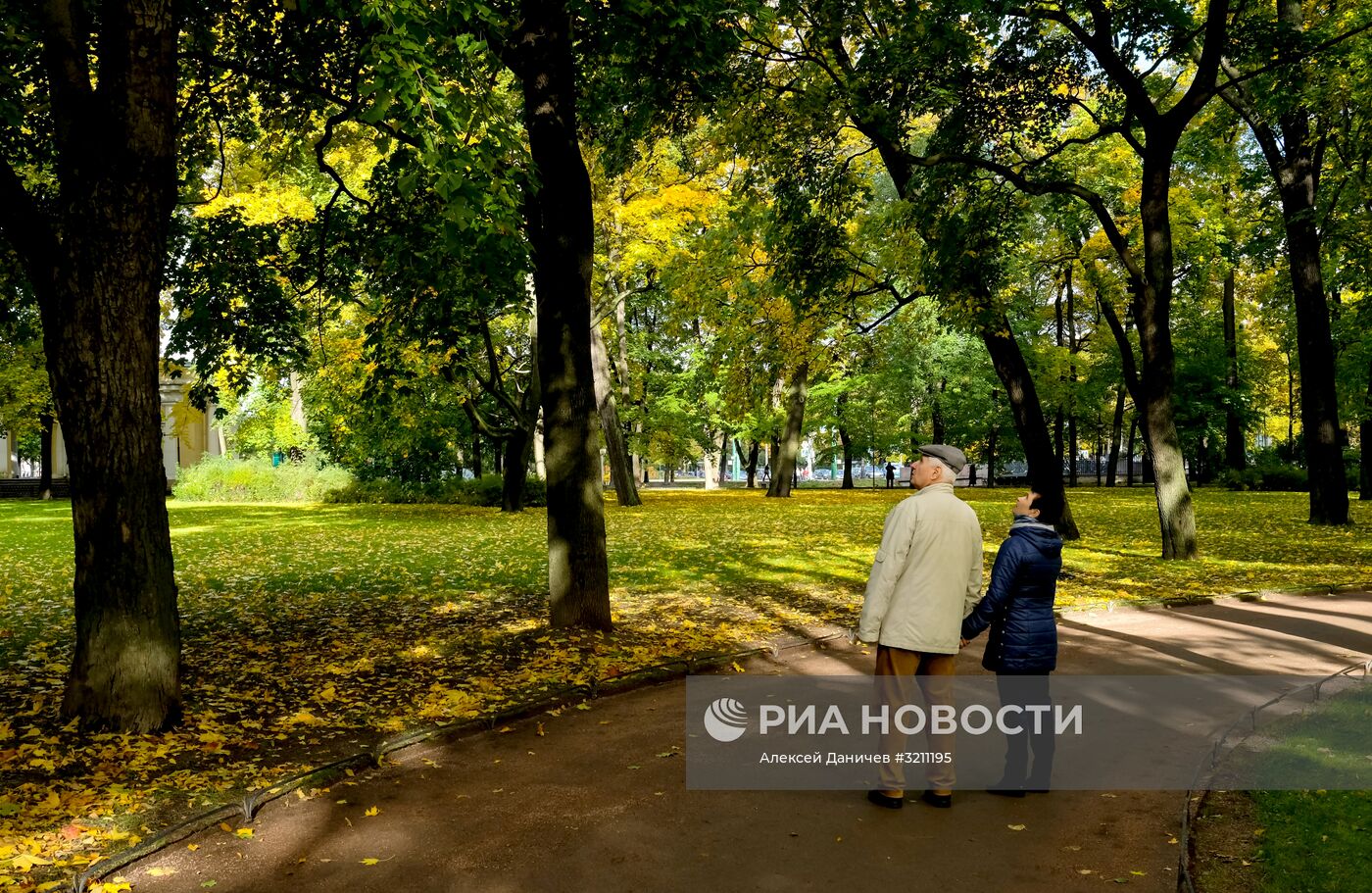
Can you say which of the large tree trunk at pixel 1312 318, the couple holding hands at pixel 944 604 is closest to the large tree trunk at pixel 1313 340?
the large tree trunk at pixel 1312 318

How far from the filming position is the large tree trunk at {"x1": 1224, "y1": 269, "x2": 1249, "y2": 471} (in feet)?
132

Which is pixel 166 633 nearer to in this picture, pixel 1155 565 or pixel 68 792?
pixel 68 792

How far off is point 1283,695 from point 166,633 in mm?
8280

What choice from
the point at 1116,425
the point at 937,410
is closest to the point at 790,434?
the point at 937,410

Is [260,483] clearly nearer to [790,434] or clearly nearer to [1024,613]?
[790,434]

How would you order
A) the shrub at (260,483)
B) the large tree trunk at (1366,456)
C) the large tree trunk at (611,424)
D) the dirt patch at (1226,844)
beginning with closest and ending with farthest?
1. the dirt patch at (1226,844)
2. the large tree trunk at (611,424)
3. the large tree trunk at (1366,456)
4. the shrub at (260,483)

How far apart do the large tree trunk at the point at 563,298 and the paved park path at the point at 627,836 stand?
2.99m

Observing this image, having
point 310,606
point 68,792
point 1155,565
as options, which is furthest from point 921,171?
point 68,792

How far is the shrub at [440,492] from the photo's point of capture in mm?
33312

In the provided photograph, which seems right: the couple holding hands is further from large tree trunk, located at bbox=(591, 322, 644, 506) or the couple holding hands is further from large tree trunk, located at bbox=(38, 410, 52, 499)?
large tree trunk, located at bbox=(38, 410, 52, 499)

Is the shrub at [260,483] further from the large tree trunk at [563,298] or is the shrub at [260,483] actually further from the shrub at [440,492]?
the large tree trunk at [563,298]

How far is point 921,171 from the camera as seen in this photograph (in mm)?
17000

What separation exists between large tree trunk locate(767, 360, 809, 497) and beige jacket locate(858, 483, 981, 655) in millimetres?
29426

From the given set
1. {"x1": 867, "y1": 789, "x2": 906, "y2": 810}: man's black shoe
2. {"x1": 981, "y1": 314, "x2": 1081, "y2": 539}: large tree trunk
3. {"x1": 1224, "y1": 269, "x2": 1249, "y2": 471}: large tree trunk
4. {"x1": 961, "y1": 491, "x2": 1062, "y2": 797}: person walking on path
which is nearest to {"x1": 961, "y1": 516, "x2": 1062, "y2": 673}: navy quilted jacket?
{"x1": 961, "y1": 491, "x2": 1062, "y2": 797}: person walking on path
